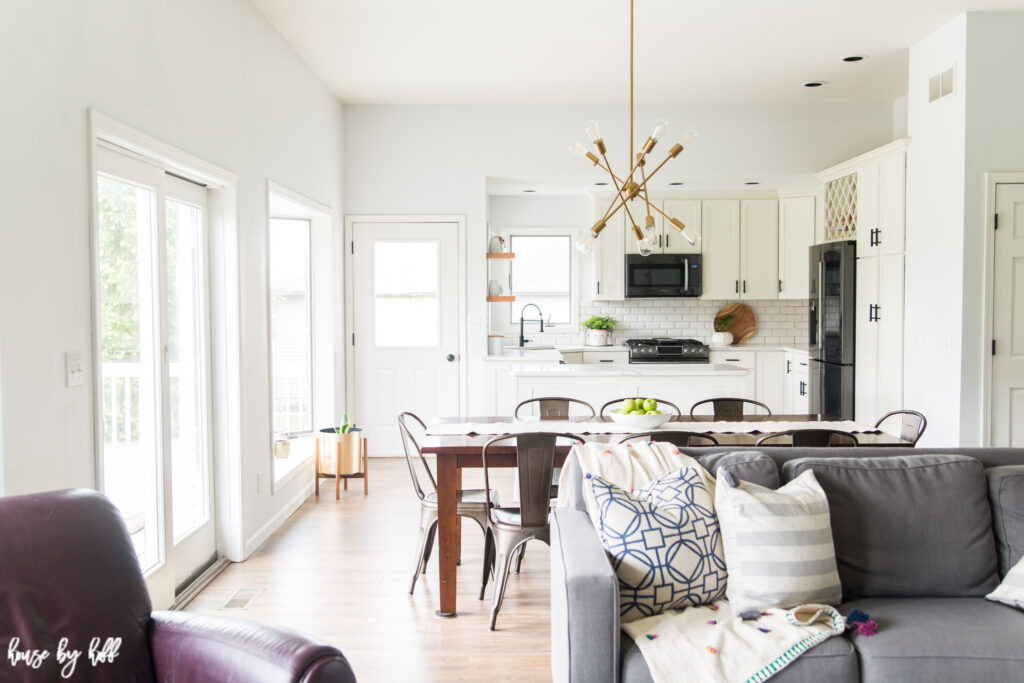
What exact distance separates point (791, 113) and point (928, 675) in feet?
17.2

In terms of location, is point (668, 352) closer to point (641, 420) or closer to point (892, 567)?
point (641, 420)

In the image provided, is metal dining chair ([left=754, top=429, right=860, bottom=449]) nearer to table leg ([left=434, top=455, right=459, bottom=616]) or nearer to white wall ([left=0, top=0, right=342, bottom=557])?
table leg ([left=434, top=455, right=459, bottom=616])

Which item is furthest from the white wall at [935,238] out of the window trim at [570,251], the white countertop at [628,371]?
the window trim at [570,251]

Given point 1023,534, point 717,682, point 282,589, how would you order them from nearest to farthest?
1. point 717,682
2. point 1023,534
3. point 282,589

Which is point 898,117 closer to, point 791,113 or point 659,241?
point 791,113

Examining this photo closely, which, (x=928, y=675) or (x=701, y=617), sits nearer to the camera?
(x=928, y=675)

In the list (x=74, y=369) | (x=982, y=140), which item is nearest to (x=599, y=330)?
(x=982, y=140)

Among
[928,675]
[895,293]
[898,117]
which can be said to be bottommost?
[928,675]

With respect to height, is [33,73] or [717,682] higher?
[33,73]

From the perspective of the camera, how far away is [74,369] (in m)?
2.47

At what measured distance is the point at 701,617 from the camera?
7.06 feet

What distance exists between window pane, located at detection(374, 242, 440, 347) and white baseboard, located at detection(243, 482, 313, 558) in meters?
1.63

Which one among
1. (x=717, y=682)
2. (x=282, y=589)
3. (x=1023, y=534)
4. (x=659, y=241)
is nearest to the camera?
(x=717, y=682)

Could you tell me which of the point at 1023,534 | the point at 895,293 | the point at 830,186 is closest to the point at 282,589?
the point at 1023,534
